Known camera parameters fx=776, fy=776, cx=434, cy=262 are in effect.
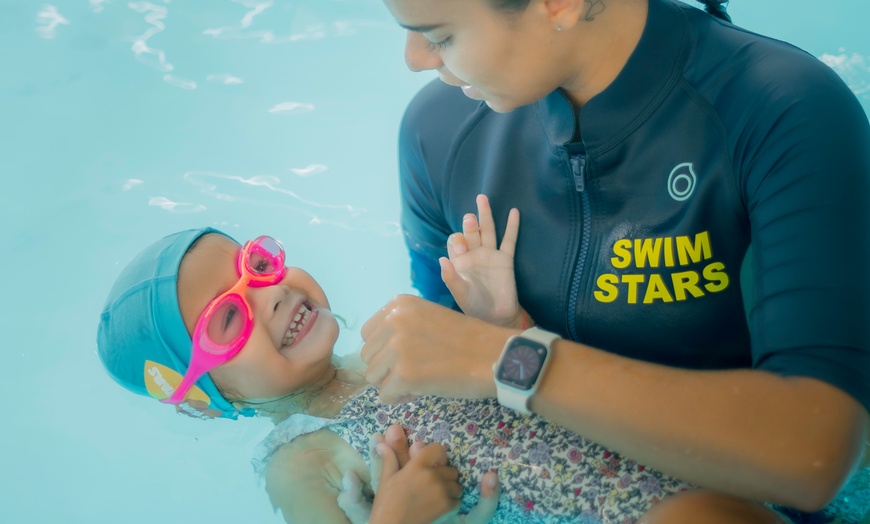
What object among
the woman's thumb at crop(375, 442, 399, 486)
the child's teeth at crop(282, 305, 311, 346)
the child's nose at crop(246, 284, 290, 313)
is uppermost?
the child's nose at crop(246, 284, 290, 313)

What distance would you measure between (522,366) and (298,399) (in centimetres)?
131

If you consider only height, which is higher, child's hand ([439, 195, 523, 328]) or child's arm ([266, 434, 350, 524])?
child's hand ([439, 195, 523, 328])

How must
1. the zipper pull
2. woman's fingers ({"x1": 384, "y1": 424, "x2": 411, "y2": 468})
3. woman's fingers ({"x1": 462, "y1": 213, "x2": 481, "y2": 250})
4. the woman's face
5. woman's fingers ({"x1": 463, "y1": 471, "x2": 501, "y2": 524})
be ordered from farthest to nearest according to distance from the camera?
woman's fingers ({"x1": 384, "y1": 424, "x2": 411, "y2": 468}) → woman's fingers ({"x1": 463, "y1": 471, "x2": 501, "y2": 524}) → woman's fingers ({"x1": 462, "y1": 213, "x2": 481, "y2": 250}) → the zipper pull → the woman's face

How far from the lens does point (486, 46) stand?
171 centimetres

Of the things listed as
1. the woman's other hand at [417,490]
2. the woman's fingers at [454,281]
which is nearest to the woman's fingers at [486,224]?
the woman's fingers at [454,281]

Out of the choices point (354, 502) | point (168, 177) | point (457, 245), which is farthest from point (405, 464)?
point (168, 177)

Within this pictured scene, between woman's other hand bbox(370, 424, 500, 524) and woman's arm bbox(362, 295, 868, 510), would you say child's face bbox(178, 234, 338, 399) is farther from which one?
woman's arm bbox(362, 295, 868, 510)

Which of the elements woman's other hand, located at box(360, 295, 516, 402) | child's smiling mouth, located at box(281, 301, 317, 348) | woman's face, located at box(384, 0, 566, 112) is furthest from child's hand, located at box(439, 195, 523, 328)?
child's smiling mouth, located at box(281, 301, 317, 348)

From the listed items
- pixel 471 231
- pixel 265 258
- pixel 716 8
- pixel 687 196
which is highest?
pixel 716 8

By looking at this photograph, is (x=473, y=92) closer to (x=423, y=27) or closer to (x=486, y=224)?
(x=423, y=27)

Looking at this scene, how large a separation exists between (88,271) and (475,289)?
2733mm

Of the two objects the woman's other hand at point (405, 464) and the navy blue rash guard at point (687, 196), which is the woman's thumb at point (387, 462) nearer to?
the woman's other hand at point (405, 464)

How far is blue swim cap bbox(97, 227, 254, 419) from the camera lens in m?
2.46

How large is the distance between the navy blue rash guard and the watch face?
46 centimetres
